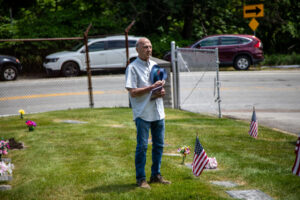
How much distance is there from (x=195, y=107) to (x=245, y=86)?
526 cm

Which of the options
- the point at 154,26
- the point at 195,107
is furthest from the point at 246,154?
the point at 154,26

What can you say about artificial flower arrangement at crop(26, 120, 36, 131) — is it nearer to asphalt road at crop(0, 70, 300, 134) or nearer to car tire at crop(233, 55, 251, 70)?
asphalt road at crop(0, 70, 300, 134)

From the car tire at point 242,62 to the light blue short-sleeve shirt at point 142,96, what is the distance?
1787 cm

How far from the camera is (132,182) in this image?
5.34 metres

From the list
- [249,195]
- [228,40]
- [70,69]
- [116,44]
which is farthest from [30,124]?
[228,40]

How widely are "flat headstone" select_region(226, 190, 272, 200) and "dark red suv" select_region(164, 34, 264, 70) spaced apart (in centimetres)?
1729

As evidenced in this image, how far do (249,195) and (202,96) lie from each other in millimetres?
6854

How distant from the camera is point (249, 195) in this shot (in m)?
4.81

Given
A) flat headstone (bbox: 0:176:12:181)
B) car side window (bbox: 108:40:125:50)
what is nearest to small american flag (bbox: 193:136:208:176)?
flat headstone (bbox: 0:176:12:181)

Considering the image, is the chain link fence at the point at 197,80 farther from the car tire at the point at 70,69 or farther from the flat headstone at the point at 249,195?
the car tire at the point at 70,69

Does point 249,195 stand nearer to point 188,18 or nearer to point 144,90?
point 144,90

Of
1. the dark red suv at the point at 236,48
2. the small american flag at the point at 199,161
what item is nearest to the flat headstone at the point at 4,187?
the small american flag at the point at 199,161

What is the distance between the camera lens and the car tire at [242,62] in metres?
22.2

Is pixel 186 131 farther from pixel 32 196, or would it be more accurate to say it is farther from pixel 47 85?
pixel 47 85
